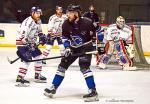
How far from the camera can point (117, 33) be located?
8844 millimetres

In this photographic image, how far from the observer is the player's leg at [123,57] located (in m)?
8.88

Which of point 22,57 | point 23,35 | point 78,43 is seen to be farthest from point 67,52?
point 23,35

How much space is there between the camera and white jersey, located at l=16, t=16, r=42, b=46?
22.4 feet

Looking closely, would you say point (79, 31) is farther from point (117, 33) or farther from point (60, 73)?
point (117, 33)

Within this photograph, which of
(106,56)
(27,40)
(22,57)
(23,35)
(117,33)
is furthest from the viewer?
(106,56)

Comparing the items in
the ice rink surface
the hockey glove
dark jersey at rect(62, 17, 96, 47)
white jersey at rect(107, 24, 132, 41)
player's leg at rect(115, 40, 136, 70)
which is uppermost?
dark jersey at rect(62, 17, 96, 47)

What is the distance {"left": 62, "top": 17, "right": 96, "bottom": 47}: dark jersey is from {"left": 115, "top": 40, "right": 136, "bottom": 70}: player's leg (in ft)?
9.79

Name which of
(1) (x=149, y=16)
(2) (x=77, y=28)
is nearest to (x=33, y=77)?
(2) (x=77, y=28)

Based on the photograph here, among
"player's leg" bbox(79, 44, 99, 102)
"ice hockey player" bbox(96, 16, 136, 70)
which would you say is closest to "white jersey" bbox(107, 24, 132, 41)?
"ice hockey player" bbox(96, 16, 136, 70)

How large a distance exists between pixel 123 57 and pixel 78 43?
3.10 meters

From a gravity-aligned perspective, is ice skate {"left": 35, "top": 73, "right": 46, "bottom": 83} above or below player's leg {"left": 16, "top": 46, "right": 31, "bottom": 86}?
below

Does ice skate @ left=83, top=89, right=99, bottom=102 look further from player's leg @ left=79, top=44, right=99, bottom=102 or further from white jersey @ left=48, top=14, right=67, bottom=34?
white jersey @ left=48, top=14, right=67, bottom=34

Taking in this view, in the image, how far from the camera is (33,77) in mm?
7797

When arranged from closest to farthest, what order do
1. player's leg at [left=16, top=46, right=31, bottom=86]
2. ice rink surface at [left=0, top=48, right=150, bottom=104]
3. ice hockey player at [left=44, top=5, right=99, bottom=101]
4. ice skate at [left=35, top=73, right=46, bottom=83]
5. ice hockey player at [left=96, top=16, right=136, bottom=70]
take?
ice hockey player at [left=44, top=5, right=99, bottom=101]
ice rink surface at [left=0, top=48, right=150, bottom=104]
player's leg at [left=16, top=46, right=31, bottom=86]
ice skate at [left=35, top=73, right=46, bottom=83]
ice hockey player at [left=96, top=16, right=136, bottom=70]
